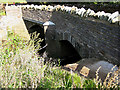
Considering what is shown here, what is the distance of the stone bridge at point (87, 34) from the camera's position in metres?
3.69

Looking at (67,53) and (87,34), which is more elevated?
(87,34)

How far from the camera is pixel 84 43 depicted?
5.01 metres

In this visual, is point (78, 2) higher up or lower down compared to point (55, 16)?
higher up

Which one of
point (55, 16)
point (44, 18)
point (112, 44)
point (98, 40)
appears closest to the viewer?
point (112, 44)

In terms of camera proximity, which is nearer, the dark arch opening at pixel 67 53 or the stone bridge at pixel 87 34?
the stone bridge at pixel 87 34

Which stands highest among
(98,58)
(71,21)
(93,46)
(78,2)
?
(78,2)

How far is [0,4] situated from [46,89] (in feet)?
44.0

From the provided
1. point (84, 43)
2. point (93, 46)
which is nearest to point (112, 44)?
point (93, 46)

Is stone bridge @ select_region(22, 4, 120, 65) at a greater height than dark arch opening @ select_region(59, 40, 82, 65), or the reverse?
stone bridge @ select_region(22, 4, 120, 65)

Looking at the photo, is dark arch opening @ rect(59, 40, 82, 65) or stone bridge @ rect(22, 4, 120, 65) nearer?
stone bridge @ rect(22, 4, 120, 65)

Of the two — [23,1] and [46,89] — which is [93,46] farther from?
[23,1]

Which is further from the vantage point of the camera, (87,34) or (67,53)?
(67,53)

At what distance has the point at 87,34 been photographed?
4738mm

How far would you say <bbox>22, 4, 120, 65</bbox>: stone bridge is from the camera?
12.1 ft
